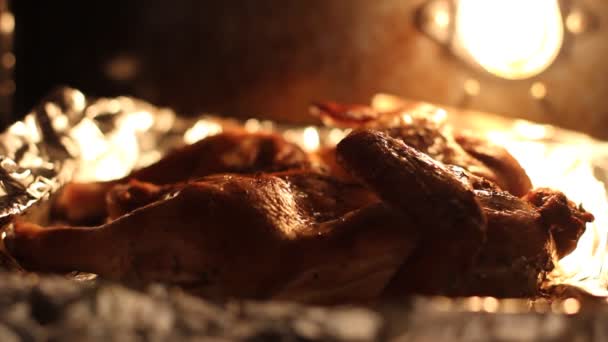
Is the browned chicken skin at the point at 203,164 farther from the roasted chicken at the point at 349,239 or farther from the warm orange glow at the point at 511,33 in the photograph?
the warm orange glow at the point at 511,33

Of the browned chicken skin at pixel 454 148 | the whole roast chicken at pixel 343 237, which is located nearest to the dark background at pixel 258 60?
the browned chicken skin at pixel 454 148

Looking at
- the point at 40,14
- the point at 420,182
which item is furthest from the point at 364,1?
the point at 420,182

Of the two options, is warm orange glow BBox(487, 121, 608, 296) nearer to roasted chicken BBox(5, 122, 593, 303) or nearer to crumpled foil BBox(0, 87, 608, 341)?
crumpled foil BBox(0, 87, 608, 341)

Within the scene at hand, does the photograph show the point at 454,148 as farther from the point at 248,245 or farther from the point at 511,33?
the point at 511,33

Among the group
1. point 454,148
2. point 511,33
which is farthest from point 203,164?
point 511,33

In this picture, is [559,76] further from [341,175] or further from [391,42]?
[341,175]

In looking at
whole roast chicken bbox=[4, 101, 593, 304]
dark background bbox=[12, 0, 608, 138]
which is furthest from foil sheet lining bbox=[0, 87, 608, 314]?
whole roast chicken bbox=[4, 101, 593, 304]
